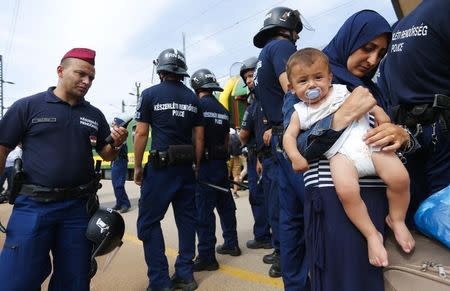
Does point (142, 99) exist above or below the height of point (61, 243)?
above

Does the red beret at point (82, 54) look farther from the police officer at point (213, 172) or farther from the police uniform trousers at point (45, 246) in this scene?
the police officer at point (213, 172)

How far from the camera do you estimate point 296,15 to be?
3.11 m

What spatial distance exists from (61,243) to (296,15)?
2.43 m

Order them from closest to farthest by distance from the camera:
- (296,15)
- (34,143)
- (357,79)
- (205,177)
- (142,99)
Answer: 1. (357,79)
2. (34,143)
3. (296,15)
4. (142,99)
5. (205,177)

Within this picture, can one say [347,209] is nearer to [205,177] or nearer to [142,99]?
[142,99]

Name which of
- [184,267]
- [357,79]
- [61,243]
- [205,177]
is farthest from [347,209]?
[205,177]

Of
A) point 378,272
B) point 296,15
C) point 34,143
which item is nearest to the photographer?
point 378,272

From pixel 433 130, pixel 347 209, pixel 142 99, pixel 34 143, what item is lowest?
pixel 347 209

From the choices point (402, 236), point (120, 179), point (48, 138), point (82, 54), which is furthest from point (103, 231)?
point (120, 179)

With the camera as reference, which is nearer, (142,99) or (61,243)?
(61,243)

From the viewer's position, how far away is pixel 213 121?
4414mm

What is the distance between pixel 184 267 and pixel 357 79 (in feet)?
8.15

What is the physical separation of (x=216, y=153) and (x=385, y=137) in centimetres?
301

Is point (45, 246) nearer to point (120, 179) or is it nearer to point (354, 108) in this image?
point (354, 108)
